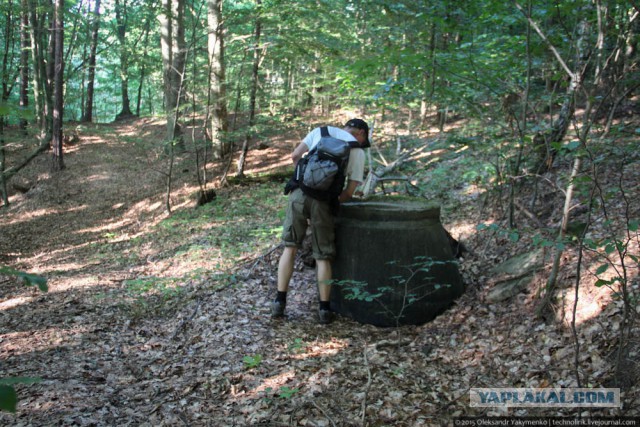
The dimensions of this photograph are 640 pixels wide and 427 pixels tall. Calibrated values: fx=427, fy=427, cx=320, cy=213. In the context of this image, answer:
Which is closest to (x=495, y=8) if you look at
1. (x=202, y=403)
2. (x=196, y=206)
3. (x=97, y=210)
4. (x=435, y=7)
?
(x=435, y=7)

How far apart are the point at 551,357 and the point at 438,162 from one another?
8401mm

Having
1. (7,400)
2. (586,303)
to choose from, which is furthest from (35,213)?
(586,303)

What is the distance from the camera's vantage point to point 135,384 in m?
3.45

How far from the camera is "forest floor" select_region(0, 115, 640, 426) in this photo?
2951 mm

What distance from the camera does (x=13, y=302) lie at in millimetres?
5676

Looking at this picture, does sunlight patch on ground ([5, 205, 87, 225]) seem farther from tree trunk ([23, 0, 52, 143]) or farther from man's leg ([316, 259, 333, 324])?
man's leg ([316, 259, 333, 324])

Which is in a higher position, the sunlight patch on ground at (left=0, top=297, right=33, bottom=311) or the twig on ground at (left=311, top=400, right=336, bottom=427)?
the twig on ground at (left=311, top=400, right=336, bottom=427)

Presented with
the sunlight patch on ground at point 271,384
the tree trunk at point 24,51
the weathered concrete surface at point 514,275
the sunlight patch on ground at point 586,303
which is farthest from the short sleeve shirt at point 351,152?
the tree trunk at point 24,51

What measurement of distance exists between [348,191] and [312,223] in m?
0.52

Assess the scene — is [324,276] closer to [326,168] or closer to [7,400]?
[326,168]

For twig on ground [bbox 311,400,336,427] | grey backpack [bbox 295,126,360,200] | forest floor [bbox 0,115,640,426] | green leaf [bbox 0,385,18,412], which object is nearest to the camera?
green leaf [bbox 0,385,18,412]

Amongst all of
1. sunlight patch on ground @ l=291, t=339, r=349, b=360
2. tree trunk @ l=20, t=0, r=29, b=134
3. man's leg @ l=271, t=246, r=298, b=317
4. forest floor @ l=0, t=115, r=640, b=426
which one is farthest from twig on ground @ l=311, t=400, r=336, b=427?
tree trunk @ l=20, t=0, r=29, b=134

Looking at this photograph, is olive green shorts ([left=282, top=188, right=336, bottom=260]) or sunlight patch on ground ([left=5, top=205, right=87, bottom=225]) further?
sunlight patch on ground ([left=5, top=205, right=87, bottom=225])

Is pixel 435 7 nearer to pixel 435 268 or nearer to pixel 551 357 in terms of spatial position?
pixel 435 268
